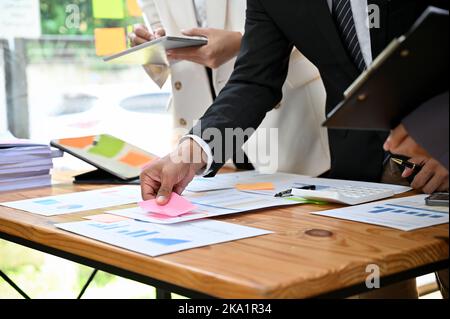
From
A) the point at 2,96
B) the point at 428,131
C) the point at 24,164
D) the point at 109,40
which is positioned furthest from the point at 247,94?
the point at 109,40

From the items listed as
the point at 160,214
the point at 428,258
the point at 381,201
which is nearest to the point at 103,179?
the point at 160,214

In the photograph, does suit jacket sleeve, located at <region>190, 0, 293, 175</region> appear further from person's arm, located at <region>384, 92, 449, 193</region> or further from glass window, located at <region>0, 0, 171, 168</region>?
glass window, located at <region>0, 0, 171, 168</region>

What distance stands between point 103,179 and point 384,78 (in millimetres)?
1145

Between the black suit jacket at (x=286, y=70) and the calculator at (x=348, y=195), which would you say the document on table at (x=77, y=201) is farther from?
the calculator at (x=348, y=195)

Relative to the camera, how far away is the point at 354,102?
3.09ft

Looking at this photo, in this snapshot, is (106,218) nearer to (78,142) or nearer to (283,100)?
(78,142)

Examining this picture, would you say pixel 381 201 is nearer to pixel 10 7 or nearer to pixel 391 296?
pixel 391 296

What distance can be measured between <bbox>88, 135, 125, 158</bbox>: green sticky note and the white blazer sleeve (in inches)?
15.7

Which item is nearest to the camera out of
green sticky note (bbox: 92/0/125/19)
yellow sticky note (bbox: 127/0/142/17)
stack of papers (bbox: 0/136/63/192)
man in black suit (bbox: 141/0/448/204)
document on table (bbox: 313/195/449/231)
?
document on table (bbox: 313/195/449/231)

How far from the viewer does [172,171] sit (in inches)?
56.6

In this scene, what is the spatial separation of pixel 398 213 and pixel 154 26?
141cm

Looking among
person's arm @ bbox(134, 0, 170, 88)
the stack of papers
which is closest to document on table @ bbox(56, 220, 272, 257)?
the stack of papers

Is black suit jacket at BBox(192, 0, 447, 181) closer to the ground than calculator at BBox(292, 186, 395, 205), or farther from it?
farther from it

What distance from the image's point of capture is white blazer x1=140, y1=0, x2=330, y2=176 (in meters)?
1.97
